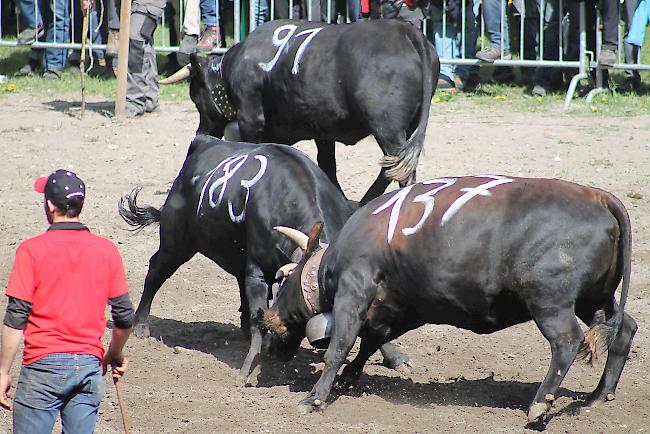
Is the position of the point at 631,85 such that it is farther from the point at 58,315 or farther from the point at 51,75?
the point at 58,315

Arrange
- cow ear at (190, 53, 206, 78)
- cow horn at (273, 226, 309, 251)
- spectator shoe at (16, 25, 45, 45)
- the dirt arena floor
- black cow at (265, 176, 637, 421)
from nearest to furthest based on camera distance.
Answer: black cow at (265, 176, 637, 421), the dirt arena floor, cow horn at (273, 226, 309, 251), cow ear at (190, 53, 206, 78), spectator shoe at (16, 25, 45, 45)

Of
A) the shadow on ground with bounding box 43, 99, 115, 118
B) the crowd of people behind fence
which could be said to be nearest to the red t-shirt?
the crowd of people behind fence

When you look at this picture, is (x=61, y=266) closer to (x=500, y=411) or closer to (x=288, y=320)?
(x=288, y=320)

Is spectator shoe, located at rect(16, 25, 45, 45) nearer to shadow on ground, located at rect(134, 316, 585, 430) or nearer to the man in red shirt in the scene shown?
shadow on ground, located at rect(134, 316, 585, 430)

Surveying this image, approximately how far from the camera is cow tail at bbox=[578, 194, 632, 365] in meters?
5.51

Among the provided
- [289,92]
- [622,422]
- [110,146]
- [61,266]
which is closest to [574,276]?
[622,422]

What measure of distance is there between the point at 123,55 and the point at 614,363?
26.0ft

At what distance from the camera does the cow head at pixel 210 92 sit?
9.30 meters

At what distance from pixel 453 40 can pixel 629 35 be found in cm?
208

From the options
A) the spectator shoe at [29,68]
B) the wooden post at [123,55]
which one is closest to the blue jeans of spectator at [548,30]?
the wooden post at [123,55]

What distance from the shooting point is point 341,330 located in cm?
591

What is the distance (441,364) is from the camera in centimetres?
688

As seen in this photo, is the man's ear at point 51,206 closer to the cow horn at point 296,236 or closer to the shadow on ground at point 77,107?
the cow horn at point 296,236

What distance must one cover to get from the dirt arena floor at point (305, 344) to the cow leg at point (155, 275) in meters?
0.16
